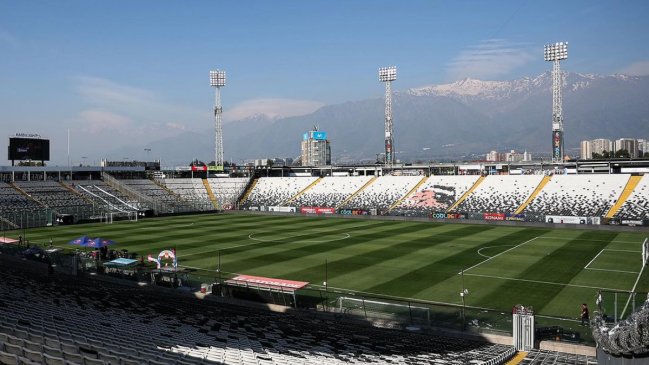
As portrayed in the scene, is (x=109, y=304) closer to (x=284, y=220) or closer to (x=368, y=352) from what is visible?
(x=368, y=352)

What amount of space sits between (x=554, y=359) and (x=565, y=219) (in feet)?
182

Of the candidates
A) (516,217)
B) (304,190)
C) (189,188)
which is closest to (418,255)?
(516,217)

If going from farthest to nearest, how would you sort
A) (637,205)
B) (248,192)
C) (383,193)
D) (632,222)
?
(248,192) → (383,193) → (637,205) → (632,222)

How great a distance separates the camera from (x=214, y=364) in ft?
30.9

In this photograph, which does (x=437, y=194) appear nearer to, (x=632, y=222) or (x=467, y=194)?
(x=467, y=194)

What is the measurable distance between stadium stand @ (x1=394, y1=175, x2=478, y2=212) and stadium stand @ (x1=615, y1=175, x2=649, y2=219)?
23.9 meters

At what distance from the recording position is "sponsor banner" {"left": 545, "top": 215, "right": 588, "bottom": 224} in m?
64.1

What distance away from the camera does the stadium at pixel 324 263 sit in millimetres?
14150

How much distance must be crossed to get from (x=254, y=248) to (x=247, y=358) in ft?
128

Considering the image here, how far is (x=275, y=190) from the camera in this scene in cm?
10300

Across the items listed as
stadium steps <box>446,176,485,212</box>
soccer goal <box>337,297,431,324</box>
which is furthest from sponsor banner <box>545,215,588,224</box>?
soccer goal <box>337,297,431,324</box>

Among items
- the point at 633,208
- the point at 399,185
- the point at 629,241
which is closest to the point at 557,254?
the point at 629,241

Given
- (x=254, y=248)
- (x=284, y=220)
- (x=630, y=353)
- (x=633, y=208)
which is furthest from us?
(x=284, y=220)

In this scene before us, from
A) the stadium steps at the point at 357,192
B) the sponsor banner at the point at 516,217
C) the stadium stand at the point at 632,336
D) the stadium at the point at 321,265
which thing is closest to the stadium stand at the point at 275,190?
the stadium at the point at 321,265
